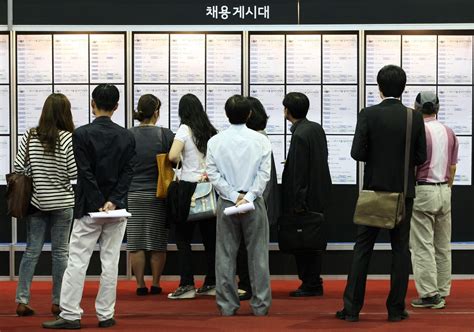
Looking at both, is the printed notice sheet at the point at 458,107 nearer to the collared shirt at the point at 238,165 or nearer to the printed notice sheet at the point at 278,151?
the printed notice sheet at the point at 278,151

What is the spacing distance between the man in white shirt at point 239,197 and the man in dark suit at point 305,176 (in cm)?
111

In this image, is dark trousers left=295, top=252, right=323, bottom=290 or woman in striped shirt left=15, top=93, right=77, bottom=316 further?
dark trousers left=295, top=252, right=323, bottom=290

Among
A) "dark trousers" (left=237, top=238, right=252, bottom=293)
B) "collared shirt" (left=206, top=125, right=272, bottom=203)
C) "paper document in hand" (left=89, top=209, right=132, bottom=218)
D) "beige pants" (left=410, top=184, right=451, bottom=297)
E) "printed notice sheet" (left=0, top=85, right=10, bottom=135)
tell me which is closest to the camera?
"paper document in hand" (left=89, top=209, right=132, bottom=218)

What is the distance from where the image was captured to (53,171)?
25.1 ft

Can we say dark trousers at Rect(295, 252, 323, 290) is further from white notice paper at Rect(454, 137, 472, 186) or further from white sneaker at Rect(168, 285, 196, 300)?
white notice paper at Rect(454, 137, 472, 186)

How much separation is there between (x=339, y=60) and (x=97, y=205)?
378cm

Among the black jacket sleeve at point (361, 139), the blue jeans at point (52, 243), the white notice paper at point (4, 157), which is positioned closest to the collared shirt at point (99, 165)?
the blue jeans at point (52, 243)

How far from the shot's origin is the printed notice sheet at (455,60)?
1011 centimetres

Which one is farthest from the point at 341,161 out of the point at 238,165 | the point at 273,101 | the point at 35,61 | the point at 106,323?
the point at 106,323

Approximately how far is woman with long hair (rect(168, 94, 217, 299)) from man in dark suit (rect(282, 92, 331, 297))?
0.69m

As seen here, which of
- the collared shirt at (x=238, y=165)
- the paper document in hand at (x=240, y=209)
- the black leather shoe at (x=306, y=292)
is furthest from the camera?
the black leather shoe at (x=306, y=292)

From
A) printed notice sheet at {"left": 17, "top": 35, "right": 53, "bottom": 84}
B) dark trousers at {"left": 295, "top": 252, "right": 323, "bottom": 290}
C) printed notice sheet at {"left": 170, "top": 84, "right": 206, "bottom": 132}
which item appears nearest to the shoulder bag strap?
dark trousers at {"left": 295, "top": 252, "right": 323, "bottom": 290}

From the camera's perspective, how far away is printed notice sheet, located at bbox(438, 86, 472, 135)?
33.2 feet

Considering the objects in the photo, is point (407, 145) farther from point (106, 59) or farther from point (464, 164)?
point (106, 59)
